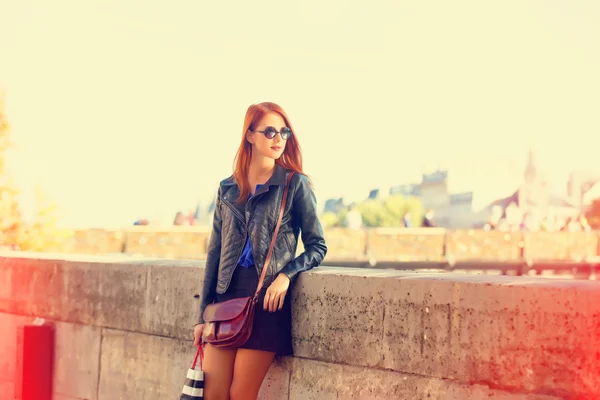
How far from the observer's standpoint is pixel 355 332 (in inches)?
162

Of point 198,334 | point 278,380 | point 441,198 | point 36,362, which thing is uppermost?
point 441,198

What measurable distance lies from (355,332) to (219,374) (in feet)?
1.94

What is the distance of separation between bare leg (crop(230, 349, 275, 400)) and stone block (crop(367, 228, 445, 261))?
35.4 meters

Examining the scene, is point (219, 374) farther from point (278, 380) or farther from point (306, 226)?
point (306, 226)

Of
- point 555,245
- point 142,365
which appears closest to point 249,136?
point 142,365

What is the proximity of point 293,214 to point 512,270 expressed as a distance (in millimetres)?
41478

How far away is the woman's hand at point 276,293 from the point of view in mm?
4035

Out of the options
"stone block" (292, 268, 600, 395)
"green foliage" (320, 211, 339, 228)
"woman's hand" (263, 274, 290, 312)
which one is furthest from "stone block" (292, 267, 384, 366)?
"green foliage" (320, 211, 339, 228)

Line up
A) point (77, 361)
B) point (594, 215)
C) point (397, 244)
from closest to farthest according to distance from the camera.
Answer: point (77, 361) → point (397, 244) → point (594, 215)

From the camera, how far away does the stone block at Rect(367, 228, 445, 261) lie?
39.9 metres

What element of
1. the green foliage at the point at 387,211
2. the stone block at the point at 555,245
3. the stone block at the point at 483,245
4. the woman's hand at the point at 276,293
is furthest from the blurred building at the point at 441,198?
the woman's hand at the point at 276,293

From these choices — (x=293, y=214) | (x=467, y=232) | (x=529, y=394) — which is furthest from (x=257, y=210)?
(x=467, y=232)

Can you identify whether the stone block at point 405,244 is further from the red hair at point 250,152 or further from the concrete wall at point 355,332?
the red hair at point 250,152

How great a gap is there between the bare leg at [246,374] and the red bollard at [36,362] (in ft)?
7.22
